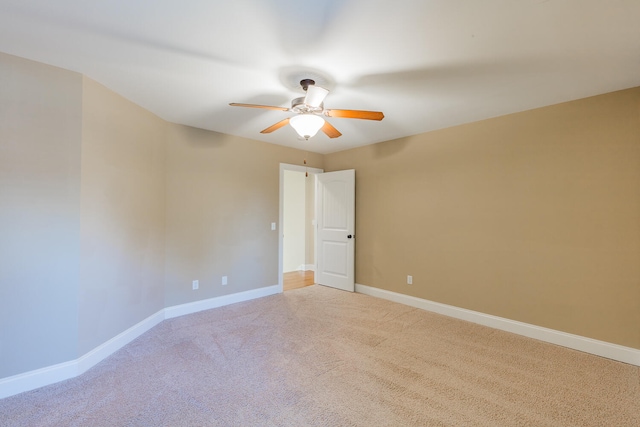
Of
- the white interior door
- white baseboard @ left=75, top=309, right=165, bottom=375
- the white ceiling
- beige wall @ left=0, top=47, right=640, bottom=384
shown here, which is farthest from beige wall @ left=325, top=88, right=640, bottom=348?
white baseboard @ left=75, top=309, right=165, bottom=375

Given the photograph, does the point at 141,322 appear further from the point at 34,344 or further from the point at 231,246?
the point at 231,246

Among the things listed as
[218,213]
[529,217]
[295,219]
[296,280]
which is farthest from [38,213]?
[295,219]

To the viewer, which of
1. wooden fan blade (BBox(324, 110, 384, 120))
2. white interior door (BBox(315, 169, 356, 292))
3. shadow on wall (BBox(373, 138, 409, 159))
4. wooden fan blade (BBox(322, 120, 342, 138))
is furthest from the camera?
white interior door (BBox(315, 169, 356, 292))

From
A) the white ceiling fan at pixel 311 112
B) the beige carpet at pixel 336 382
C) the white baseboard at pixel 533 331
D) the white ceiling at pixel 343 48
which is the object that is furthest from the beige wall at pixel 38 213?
the white baseboard at pixel 533 331

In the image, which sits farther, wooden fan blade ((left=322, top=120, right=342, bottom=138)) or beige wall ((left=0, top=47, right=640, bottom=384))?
wooden fan blade ((left=322, top=120, right=342, bottom=138))

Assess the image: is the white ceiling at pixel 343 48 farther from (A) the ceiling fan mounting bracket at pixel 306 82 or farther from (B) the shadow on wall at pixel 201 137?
(B) the shadow on wall at pixel 201 137

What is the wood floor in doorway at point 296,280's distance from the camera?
5152 mm

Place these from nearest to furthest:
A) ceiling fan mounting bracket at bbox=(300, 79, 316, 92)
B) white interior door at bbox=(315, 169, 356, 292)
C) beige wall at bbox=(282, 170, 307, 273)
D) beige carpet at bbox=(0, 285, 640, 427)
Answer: beige carpet at bbox=(0, 285, 640, 427) → ceiling fan mounting bracket at bbox=(300, 79, 316, 92) → white interior door at bbox=(315, 169, 356, 292) → beige wall at bbox=(282, 170, 307, 273)

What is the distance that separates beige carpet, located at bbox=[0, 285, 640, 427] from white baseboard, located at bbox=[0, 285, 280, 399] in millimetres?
71

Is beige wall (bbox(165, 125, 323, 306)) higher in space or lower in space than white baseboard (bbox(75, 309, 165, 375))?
higher

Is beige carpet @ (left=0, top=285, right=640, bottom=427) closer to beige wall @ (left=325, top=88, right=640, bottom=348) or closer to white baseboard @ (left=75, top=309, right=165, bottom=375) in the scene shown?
white baseboard @ (left=75, top=309, right=165, bottom=375)

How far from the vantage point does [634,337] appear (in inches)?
99.1

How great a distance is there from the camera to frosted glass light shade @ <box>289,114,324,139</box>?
2430 millimetres

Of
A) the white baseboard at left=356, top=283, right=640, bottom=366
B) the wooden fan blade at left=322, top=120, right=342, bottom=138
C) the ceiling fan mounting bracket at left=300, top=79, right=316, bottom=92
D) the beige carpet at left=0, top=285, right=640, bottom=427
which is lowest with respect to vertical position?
the beige carpet at left=0, top=285, right=640, bottom=427
